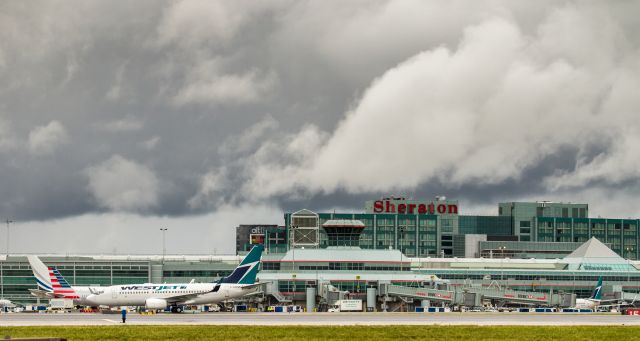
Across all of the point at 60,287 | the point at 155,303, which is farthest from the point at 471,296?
the point at 60,287

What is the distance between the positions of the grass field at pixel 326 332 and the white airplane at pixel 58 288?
62299 mm

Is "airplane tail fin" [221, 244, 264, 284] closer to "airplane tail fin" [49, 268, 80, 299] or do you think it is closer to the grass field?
"airplane tail fin" [49, 268, 80, 299]

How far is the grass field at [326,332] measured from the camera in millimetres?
92500

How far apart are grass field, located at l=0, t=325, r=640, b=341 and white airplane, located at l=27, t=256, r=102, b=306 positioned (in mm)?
62299

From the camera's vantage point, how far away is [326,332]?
97.2m

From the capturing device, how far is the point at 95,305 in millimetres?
167375

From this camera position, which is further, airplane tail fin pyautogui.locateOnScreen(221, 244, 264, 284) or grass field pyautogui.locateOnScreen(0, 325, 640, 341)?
airplane tail fin pyautogui.locateOnScreen(221, 244, 264, 284)

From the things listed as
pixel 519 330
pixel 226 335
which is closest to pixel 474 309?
pixel 519 330

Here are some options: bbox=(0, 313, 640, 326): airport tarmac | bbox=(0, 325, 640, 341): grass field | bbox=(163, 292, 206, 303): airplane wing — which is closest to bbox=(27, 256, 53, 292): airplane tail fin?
bbox=(163, 292, 206, 303): airplane wing

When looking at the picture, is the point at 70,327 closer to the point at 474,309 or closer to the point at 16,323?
the point at 16,323

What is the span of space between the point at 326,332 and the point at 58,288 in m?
89.9

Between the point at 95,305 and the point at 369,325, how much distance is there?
69646 millimetres

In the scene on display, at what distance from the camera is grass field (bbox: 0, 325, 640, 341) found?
9250 cm

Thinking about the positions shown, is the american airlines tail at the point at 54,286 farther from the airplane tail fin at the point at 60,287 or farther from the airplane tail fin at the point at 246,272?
the airplane tail fin at the point at 246,272
